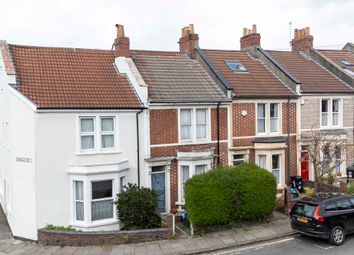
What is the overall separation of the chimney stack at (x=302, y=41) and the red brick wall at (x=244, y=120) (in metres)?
10.2

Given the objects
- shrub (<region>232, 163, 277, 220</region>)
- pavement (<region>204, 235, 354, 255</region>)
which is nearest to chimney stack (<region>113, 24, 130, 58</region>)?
shrub (<region>232, 163, 277, 220</region>)

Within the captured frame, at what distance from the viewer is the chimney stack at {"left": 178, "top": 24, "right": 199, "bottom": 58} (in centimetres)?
2433

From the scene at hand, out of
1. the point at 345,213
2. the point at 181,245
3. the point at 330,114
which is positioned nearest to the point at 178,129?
the point at 181,245

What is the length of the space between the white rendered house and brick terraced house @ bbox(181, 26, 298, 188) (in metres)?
5.73

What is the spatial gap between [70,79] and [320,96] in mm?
15481

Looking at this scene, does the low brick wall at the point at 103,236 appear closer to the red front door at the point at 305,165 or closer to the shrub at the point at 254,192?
the shrub at the point at 254,192

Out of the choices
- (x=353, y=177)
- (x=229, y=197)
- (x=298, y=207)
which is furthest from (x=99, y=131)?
(x=353, y=177)

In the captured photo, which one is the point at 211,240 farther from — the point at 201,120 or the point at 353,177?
the point at 353,177

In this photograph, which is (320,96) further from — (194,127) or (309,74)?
(194,127)

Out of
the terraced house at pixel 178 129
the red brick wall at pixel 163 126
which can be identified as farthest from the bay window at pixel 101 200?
the red brick wall at pixel 163 126

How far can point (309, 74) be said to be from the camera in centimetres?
2517

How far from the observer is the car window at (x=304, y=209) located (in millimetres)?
14527

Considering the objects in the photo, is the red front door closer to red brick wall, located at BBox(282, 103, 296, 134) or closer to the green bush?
red brick wall, located at BBox(282, 103, 296, 134)

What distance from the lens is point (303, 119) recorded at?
22859mm
